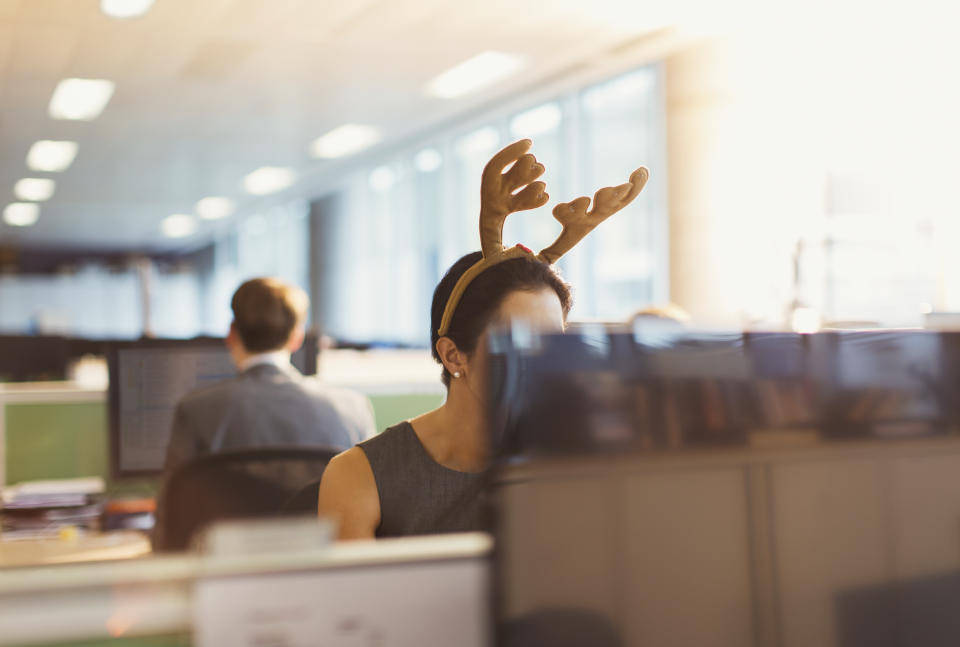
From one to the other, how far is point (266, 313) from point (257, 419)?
0.99ft

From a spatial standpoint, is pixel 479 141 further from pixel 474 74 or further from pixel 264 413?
pixel 264 413

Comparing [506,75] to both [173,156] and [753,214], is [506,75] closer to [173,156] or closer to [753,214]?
[753,214]

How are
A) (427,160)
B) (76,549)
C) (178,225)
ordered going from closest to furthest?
1. (76,549)
2. (427,160)
3. (178,225)

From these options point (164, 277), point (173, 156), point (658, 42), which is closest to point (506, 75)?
point (658, 42)

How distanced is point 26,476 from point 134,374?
0.55 metres

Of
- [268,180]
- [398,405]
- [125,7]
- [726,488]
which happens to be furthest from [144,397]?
[268,180]

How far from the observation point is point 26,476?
8.87 ft

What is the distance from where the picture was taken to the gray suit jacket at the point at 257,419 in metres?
2.17

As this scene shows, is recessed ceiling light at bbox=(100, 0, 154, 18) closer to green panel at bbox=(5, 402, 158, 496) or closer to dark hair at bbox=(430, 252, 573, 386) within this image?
green panel at bbox=(5, 402, 158, 496)

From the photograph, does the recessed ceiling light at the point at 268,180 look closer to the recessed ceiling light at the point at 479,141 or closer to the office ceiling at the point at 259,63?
the office ceiling at the point at 259,63

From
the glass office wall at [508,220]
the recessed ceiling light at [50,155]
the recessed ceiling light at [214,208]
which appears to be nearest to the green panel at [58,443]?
the glass office wall at [508,220]

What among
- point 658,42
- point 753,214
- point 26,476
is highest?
point 658,42

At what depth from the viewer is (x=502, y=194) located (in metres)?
0.98

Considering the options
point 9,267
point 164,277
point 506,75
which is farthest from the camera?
point 164,277
